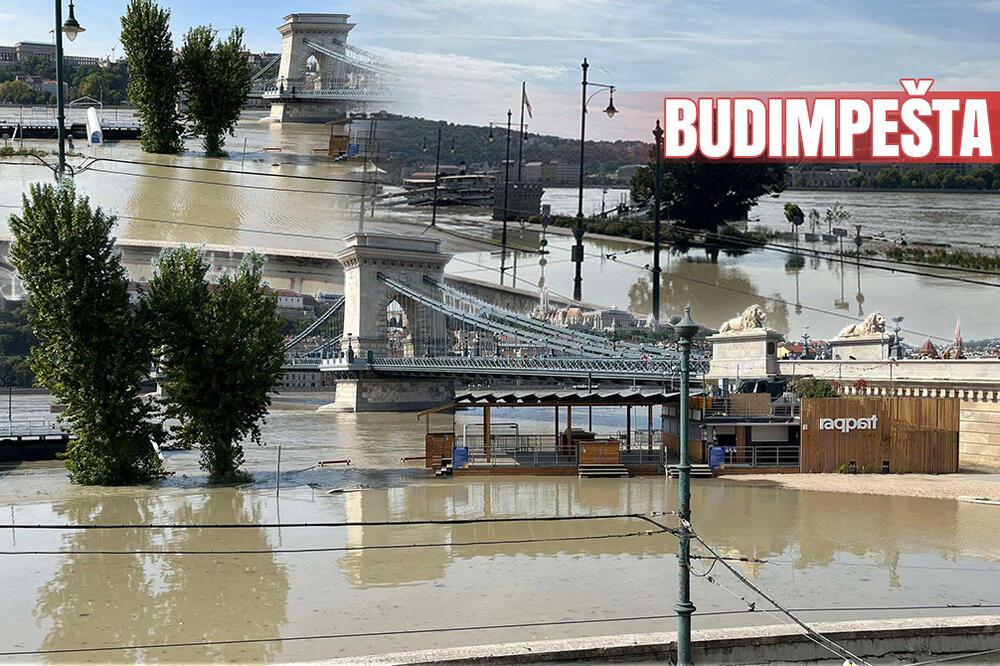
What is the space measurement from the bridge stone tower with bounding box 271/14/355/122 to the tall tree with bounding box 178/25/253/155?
642 centimetres

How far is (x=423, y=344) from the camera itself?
8612 cm

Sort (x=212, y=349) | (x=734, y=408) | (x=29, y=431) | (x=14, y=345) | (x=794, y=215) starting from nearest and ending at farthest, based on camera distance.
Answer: (x=212, y=349)
(x=734, y=408)
(x=29, y=431)
(x=794, y=215)
(x=14, y=345)

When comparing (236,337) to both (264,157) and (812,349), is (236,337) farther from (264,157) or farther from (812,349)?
(812,349)

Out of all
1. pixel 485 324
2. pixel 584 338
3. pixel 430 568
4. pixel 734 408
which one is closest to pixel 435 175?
pixel 485 324

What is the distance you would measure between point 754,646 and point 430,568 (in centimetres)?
756

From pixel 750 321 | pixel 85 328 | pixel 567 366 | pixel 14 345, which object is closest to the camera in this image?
pixel 85 328

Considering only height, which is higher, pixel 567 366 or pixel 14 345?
pixel 567 366

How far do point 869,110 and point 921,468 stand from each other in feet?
69.5

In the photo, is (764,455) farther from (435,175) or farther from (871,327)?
(435,175)

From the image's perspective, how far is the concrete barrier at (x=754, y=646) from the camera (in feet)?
40.1

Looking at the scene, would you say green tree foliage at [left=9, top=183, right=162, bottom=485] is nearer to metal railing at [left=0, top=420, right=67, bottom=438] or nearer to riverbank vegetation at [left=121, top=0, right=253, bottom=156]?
riverbank vegetation at [left=121, top=0, right=253, bottom=156]

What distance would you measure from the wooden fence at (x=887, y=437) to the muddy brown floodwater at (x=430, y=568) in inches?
128

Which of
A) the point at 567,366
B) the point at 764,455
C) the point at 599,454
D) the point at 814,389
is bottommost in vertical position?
the point at 764,455

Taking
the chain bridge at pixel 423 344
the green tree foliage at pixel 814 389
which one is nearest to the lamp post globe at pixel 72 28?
the green tree foliage at pixel 814 389
